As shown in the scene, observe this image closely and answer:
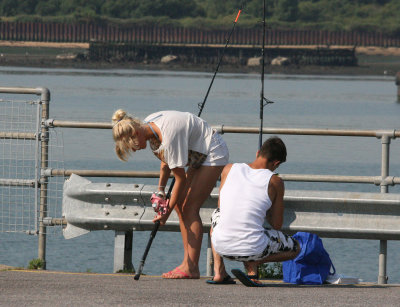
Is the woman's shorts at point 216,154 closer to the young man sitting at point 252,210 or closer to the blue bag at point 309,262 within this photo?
the young man sitting at point 252,210

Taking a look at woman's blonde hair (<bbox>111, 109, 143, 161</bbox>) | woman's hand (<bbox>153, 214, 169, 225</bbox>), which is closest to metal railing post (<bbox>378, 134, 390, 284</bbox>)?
woman's hand (<bbox>153, 214, 169, 225</bbox>)

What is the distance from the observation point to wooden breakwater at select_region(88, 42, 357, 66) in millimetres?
126562

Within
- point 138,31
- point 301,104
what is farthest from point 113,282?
point 138,31

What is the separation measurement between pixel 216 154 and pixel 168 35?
14006 cm

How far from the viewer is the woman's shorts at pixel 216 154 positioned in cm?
581

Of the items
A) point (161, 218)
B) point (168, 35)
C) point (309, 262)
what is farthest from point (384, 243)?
point (168, 35)

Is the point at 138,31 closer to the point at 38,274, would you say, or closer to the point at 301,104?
the point at 301,104

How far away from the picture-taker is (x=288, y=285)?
19.1ft

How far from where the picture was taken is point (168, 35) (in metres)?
145

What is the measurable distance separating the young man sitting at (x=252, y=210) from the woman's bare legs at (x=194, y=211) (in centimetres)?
29

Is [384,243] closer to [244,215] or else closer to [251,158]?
[244,215]

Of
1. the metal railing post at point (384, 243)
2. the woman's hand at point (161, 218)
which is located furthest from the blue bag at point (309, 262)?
the woman's hand at point (161, 218)

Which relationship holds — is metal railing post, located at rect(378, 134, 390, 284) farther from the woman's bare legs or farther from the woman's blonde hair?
the woman's blonde hair

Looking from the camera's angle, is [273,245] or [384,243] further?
[384,243]
